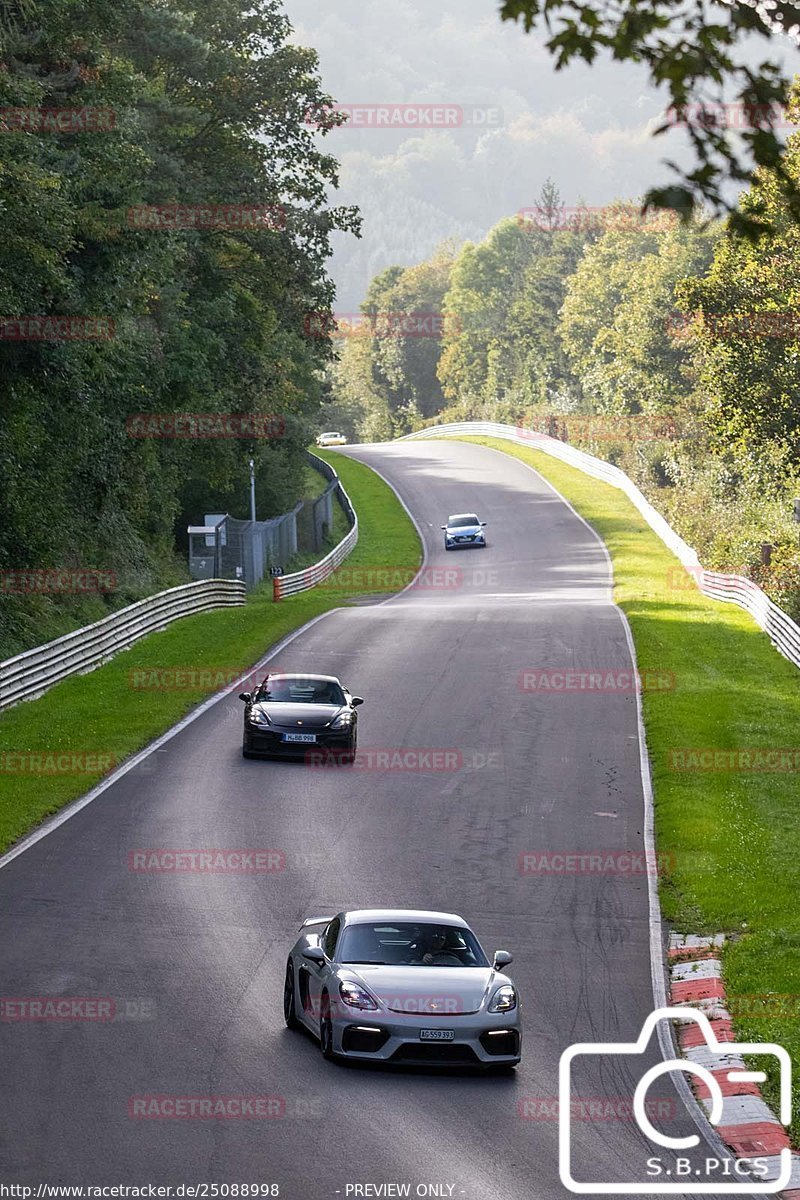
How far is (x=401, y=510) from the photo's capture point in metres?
81.4

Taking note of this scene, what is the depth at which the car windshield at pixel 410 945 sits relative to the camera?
43.5 ft

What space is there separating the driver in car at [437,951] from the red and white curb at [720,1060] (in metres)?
2.22

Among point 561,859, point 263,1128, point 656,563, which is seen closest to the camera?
point 263,1128

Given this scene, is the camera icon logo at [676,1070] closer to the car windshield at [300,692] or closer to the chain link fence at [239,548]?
the car windshield at [300,692]

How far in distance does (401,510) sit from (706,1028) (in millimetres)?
68048

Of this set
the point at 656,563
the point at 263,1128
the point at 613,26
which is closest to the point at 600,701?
the point at 263,1128

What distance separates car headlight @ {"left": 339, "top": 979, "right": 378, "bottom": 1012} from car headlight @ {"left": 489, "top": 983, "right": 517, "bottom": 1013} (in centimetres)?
97

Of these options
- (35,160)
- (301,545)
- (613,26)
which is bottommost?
(301,545)

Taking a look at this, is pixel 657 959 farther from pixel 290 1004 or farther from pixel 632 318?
pixel 632 318

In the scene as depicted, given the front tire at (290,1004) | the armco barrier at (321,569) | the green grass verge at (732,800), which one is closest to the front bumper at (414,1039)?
the front tire at (290,1004)

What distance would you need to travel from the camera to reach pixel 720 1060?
43.4 feet

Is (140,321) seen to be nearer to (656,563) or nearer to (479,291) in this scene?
(656,563)

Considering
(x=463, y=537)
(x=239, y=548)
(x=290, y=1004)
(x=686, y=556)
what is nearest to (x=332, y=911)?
(x=290, y=1004)

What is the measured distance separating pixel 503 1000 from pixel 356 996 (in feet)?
3.93
